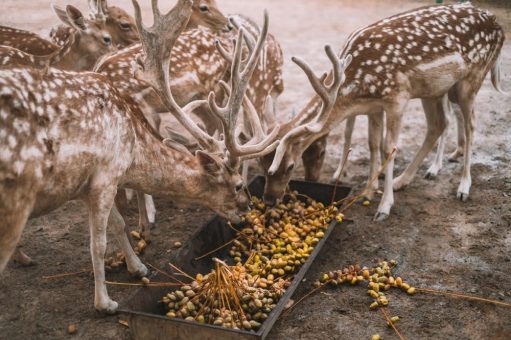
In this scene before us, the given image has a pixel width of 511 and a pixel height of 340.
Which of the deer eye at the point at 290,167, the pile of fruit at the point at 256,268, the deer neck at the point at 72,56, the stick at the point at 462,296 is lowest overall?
the stick at the point at 462,296

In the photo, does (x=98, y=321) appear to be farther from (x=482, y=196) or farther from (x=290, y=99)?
(x=290, y=99)

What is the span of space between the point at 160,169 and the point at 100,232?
1.60ft

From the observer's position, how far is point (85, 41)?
505 centimetres

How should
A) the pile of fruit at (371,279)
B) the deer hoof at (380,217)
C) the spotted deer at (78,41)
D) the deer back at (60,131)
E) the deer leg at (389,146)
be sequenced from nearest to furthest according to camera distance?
the deer back at (60,131), the pile of fruit at (371,279), the deer leg at (389,146), the deer hoof at (380,217), the spotted deer at (78,41)

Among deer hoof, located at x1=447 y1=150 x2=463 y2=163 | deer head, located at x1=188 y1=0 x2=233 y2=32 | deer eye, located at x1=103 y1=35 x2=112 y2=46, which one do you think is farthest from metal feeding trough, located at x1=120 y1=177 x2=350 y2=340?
deer eye, located at x1=103 y1=35 x2=112 y2=46

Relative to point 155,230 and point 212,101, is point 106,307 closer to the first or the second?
point 155,230

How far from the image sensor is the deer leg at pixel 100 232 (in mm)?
3189

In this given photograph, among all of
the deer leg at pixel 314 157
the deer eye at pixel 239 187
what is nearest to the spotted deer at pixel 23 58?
the deer eye at pixel 239 187

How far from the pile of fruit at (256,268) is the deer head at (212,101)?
1.25 feet

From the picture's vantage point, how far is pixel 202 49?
452 cm

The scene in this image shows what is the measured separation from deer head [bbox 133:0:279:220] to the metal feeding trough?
0.30 meters

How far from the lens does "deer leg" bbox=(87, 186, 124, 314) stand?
3189 millimetres

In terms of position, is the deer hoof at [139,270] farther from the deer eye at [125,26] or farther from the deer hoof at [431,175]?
the deer hoof at [431,175]

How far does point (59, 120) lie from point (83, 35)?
2.41 meters
